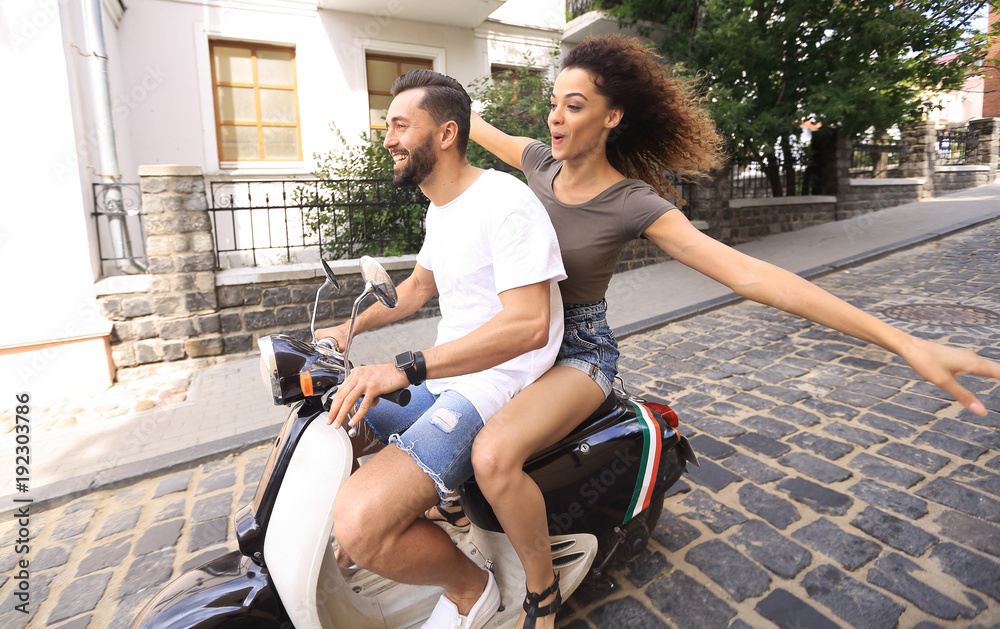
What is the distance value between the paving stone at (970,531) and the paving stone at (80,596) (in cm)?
365

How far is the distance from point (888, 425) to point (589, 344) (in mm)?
Answer: 2537

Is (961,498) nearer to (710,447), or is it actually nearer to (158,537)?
(710,447)

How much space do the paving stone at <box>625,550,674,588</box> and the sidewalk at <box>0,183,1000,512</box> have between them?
2658mm

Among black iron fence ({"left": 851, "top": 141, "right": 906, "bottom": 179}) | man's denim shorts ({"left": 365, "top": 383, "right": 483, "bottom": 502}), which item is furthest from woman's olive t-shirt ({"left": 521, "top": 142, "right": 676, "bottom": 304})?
black iron fence ({"left": 851, "top": 141, "right": 906, "bottom": 179})

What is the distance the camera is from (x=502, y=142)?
2904 millimetres

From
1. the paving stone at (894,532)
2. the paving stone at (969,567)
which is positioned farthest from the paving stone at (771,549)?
the paving stone at (969,567)

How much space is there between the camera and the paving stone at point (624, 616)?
2.11 metres

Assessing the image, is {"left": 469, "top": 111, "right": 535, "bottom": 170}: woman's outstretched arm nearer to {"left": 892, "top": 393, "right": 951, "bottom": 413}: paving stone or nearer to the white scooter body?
the white scooter body

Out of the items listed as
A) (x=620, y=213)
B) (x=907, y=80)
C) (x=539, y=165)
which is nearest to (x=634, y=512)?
(x=620, y=213)

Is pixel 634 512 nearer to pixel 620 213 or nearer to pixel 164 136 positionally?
pixel 620 213

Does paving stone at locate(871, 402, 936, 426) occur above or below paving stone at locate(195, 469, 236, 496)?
above

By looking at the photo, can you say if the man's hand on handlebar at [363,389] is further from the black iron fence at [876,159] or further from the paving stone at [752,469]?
the black iron fence at [876,159]

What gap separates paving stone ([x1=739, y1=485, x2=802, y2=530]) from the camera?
2658 millimetres

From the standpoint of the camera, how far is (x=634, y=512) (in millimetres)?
2100
